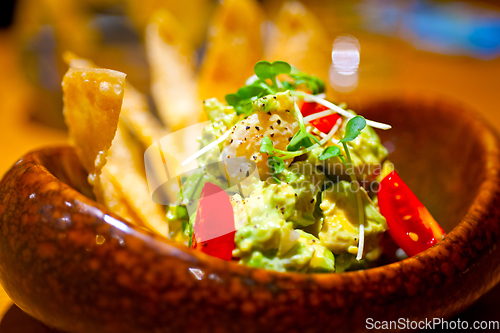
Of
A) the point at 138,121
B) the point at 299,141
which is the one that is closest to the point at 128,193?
the point at 138,121

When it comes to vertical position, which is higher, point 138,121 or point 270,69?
point 270,69

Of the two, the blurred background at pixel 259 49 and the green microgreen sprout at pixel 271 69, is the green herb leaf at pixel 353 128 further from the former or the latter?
the blurred background at pixel 259 49

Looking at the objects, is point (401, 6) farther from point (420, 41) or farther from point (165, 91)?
point (165, 91)

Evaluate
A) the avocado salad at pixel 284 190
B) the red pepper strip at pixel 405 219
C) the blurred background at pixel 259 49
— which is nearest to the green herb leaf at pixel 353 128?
the avocado salad at pixel 284 190

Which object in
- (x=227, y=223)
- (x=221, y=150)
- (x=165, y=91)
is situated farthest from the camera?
(x=165, y=91)

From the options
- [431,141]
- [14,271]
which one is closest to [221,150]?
[14,271]

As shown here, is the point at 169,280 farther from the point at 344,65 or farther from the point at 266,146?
the point at 344,65
